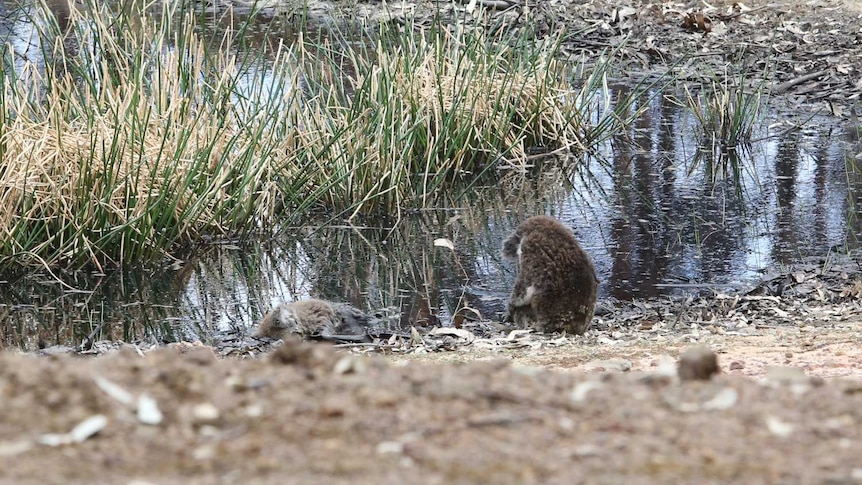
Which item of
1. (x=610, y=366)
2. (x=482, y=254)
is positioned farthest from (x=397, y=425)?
(x=482, y=254)

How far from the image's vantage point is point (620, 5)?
1644 cm

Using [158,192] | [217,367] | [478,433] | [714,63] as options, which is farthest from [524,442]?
[714,63]

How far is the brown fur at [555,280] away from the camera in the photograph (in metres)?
6.29

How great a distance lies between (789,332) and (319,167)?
409cm

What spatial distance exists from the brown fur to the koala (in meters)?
1.04

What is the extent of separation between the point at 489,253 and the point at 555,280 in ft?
7.15

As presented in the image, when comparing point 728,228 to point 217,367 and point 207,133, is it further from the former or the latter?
point 217,367

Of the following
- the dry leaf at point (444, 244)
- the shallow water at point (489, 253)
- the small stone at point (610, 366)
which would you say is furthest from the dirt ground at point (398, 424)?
the dry leaf at point (444, 244)

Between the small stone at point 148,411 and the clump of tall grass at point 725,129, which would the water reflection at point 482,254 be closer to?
the clump of tall grass at point 725,129

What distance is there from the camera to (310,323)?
21.4 ft

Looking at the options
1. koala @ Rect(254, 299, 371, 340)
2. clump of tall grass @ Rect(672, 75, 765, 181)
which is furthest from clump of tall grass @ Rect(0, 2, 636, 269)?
clump of tall grass @ Rect(672, 75, 765, 181)

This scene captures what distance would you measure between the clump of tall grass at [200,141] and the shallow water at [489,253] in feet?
0.91

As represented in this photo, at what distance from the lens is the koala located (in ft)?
21.2

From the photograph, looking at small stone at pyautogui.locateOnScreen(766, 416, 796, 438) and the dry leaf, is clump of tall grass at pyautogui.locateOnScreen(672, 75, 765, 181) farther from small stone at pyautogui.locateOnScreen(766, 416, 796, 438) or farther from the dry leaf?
small stone at pyautogui.locateOnScreen(766, 416, 796, 438)
